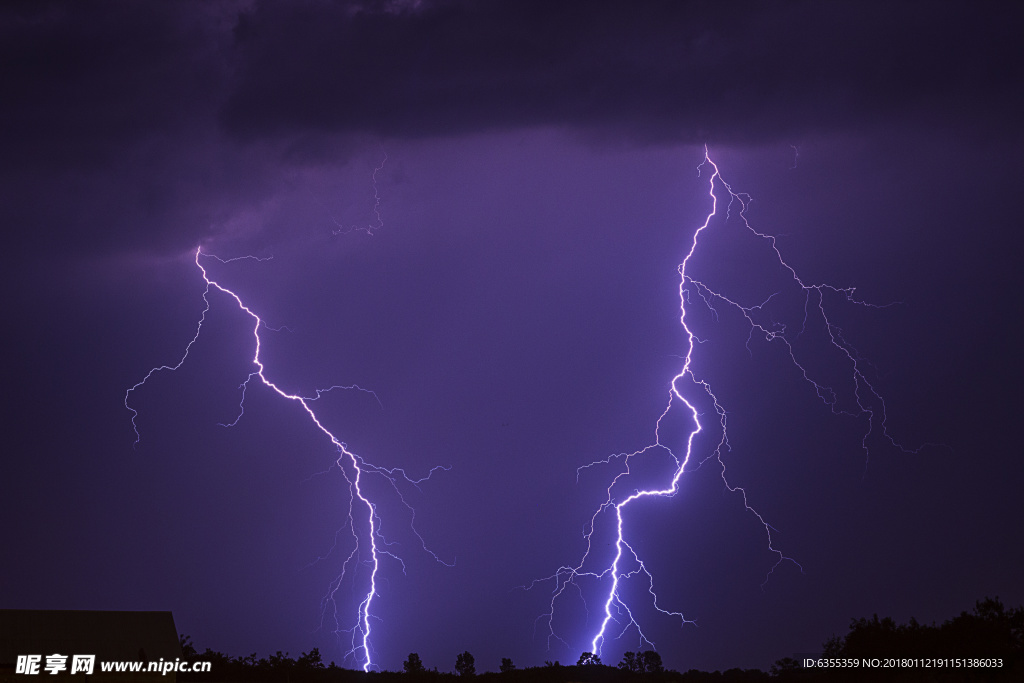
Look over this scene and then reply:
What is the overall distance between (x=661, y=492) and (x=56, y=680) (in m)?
13.7

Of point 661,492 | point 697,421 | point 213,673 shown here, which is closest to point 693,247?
point 697,421

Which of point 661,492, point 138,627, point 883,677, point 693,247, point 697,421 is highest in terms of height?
point 693,247

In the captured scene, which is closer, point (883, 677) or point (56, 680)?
point (56, 680)

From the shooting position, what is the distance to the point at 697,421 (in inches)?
931

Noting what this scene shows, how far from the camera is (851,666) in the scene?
826 inches

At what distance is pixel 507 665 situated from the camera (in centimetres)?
2758

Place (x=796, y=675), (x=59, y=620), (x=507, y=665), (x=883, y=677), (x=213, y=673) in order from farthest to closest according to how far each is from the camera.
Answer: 1. (x=507, y=665)
2. (x=796, y=675)
3. (x=213, y=673)
4. (x=883, y=677)
5. (x=59, y=620)

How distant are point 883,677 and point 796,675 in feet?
12.7

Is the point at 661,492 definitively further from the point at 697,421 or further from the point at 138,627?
the point at 138,627

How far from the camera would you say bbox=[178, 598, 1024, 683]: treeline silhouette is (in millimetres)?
18438

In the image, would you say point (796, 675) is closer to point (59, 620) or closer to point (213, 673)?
point (213, 673)

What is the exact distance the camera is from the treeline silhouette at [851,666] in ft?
60.5

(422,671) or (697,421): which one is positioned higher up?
(697,421)

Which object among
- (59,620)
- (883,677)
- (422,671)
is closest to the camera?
(59,620)
